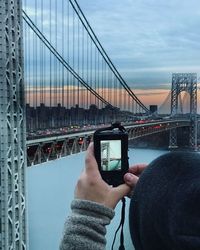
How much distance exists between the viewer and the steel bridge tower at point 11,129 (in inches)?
156

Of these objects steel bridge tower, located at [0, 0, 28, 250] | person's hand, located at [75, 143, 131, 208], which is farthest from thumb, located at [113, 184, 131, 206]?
steel bridge tower, located at [0, 0, 28, 250]

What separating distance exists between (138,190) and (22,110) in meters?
3.96

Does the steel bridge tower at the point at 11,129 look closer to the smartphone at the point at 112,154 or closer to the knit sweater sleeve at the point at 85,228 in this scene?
the smartphone at the point at 112,154

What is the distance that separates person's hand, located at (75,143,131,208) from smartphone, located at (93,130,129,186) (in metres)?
0.01

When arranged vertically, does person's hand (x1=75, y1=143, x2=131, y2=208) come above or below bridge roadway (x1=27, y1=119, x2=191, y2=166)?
above

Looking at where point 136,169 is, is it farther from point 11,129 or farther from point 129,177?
point 11,129

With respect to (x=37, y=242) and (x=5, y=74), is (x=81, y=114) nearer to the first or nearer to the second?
(x=37, y=242)

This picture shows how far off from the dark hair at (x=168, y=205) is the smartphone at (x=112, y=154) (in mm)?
89

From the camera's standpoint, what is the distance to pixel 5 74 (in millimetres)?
3943

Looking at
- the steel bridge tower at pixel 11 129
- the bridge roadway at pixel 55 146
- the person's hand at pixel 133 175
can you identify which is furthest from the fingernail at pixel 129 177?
the bridge roadway at pixel 55 146

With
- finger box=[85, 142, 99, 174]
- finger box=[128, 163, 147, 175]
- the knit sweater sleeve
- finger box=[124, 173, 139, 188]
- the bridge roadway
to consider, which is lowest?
the bridge roadway

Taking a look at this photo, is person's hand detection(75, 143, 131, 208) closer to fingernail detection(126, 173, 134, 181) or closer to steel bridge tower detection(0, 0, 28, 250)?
fingernail detection(126, 173, 134, 181)

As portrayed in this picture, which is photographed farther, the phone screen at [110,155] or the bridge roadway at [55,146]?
the bridge roadway at [55,146]

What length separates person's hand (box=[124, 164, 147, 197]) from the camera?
16.7 inches
